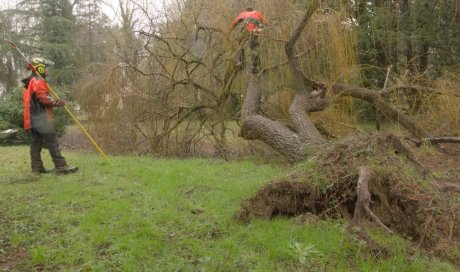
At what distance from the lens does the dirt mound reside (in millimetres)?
4238

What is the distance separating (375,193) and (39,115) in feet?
19.5

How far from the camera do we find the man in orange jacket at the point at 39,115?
296 inches

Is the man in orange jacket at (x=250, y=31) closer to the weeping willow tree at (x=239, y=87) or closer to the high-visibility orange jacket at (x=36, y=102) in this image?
the weeping willow tree at (x=239, y=87)

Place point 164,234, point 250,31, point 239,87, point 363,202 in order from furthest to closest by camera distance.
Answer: point 239,87 < point 250,31 < point 164,234 < point 363,202

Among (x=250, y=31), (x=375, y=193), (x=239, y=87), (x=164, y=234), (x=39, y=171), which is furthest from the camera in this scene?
(x=239, y=87)

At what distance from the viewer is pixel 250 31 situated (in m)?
8.91

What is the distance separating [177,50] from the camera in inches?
416

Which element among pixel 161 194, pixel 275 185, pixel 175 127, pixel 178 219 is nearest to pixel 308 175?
pixel 275 185

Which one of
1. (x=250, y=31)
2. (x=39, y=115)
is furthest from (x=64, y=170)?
(x=250, y=31)

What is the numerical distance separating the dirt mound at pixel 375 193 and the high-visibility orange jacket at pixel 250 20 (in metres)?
4.51

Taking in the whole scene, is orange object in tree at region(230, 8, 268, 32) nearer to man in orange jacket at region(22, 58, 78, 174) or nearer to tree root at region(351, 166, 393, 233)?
man in orange jacket at region(22, 58, 78, 174)

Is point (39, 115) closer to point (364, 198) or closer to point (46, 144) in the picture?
point (46, 144)

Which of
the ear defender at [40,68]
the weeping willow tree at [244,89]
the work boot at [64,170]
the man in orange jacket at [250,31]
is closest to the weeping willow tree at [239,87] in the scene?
the weeping willow tree at [244,89]

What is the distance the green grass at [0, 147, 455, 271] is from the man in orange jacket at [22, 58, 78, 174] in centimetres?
91
